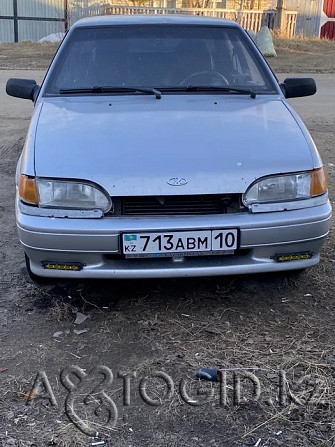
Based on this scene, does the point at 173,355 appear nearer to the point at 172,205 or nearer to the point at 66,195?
the point at 172,205

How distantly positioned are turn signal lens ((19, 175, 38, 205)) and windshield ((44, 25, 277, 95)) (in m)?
1.19

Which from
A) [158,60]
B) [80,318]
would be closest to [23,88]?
[158,60]

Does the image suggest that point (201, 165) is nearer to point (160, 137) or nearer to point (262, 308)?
point (160, 137)

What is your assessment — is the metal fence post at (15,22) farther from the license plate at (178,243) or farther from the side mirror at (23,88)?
the license plate at (178,243)

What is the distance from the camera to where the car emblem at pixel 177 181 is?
311cm

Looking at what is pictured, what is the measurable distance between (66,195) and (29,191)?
0.21 m

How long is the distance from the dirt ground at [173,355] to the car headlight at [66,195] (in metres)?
0.70

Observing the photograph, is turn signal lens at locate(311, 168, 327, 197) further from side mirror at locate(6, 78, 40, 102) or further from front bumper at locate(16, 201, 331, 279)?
side mirror at locate(6, 78, 40, 102)

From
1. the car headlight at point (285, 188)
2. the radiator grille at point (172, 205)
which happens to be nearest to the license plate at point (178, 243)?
the radiator grille at point (172, 205)

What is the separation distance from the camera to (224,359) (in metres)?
3.04

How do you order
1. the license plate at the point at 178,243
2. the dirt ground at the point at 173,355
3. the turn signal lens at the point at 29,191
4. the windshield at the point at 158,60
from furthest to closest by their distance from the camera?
the windshield at the point at 158,60 → the turn signal lens at the point at 29,191 → the license plate at the point at 178,243 → the dirt ground at the point at 173,355

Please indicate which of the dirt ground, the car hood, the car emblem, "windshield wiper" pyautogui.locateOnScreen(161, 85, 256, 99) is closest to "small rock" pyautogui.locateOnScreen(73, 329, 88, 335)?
the dirt ground

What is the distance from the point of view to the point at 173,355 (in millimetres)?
3076

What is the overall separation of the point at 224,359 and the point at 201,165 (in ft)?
3.28
